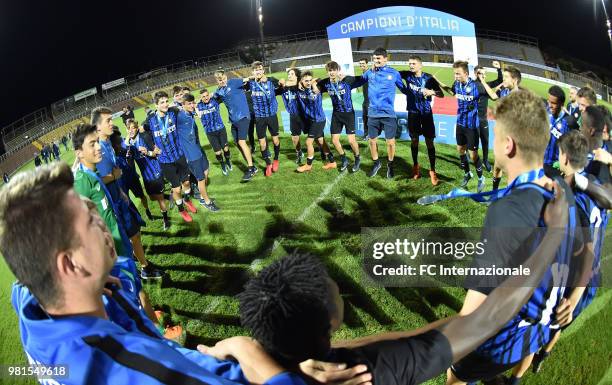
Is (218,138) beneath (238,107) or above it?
beneath

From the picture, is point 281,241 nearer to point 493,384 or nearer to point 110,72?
point 493,384

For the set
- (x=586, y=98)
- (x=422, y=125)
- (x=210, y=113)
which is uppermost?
(x=210, y=113)

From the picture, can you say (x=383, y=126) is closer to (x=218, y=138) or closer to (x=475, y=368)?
(x=218, y=138)

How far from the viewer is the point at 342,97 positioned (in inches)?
350

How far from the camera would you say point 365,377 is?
1.46m

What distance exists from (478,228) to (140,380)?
6.06m

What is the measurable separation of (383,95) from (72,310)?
7.79 meters

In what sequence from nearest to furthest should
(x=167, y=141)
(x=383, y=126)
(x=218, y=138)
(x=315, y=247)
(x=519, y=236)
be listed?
1. (x=519, y=236)
2. (x=315, y=247)
3. (x=167, y=141)
4. (x=383, y=126)
5. (x=218, y=138)

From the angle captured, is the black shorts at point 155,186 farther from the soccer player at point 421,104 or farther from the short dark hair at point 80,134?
the soccer player at point 421,104

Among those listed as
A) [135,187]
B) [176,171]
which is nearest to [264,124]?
[176,171]

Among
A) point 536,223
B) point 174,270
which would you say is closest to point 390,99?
point 174,270

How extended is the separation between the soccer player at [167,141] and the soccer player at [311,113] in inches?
107

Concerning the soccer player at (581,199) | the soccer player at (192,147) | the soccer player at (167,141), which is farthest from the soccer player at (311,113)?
the soccer player at (581,199)

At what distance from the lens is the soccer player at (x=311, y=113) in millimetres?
8938
